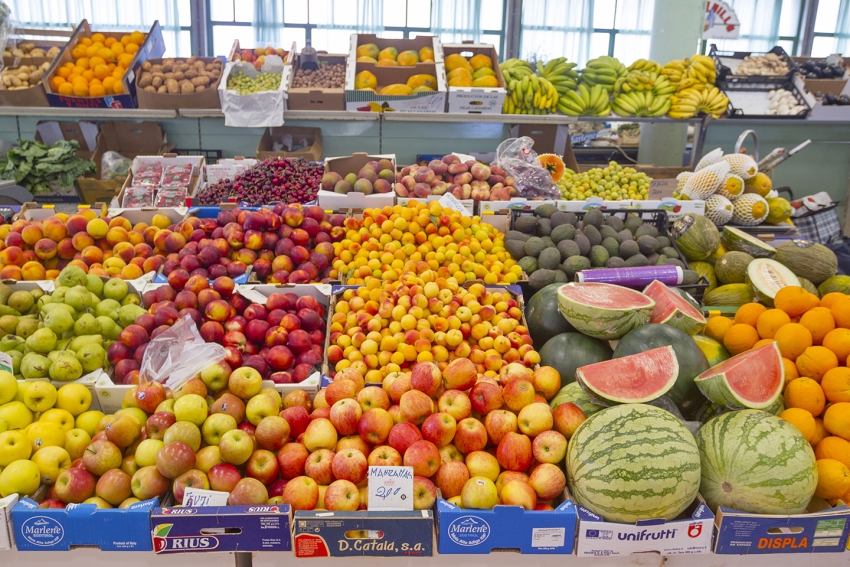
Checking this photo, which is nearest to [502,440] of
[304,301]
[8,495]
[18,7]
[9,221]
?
[304,301]

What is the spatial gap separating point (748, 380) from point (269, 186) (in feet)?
9.69

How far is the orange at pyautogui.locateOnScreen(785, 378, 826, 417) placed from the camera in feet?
5.94

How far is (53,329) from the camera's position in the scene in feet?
6.60

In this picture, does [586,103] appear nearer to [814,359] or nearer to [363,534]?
[814,359]

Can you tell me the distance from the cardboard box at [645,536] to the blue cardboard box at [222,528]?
768 millimetres

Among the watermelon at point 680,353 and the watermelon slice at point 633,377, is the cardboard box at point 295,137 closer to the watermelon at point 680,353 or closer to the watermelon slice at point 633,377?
the watermelon at point 680,353

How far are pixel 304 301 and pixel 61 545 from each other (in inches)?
46.1

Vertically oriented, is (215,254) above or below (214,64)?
below

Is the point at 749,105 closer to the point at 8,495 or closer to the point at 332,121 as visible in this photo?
the point at 332,121

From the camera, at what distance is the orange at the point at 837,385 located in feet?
5.90

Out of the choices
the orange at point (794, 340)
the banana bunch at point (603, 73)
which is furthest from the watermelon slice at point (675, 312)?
the banana bunch at point (603, 73)

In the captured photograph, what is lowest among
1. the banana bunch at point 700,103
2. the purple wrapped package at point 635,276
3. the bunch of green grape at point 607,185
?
the purple wrapped package at point 635,276

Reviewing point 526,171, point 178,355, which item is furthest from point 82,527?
point 526,171

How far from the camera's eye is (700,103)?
16.2 feet
